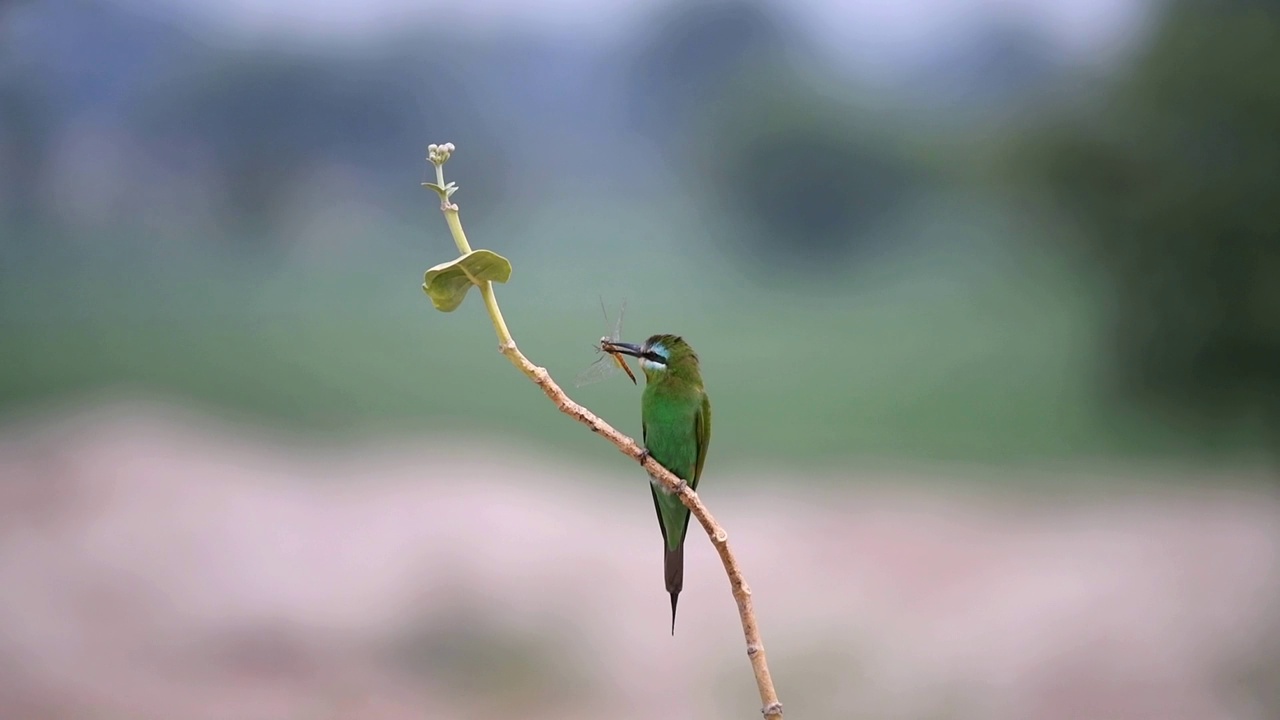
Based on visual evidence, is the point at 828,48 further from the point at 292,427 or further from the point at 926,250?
the point at 292,427

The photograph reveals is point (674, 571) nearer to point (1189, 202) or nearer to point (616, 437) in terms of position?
A: point (616, 437)

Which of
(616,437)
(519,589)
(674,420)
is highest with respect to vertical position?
(519,589)

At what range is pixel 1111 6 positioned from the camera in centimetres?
233

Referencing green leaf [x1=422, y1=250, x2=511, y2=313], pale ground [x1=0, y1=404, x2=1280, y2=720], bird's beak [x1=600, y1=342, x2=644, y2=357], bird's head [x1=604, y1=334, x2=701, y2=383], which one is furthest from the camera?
pale ground [x1=0, y1=404, x2=1280, y2=720]

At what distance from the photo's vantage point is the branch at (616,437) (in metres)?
0.92

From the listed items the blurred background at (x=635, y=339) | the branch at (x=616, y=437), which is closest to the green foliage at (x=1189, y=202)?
the blurred background at (x=635, y=339)

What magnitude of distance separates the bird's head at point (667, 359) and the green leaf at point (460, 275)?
46 cm

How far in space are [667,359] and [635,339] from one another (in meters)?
0.86

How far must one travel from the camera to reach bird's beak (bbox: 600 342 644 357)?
1.26 meters

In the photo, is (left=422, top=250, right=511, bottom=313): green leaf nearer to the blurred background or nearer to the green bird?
the green bird

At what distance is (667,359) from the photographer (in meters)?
1.38

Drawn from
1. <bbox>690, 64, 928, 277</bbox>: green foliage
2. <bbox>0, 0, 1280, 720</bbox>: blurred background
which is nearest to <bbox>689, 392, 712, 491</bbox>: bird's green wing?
<bbox>0, 0, 1280, 720</bbox>: blurred background

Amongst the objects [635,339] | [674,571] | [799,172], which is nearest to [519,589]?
[635,339]

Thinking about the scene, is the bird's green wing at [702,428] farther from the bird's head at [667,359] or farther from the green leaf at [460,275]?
the green leaf at [460,275]
